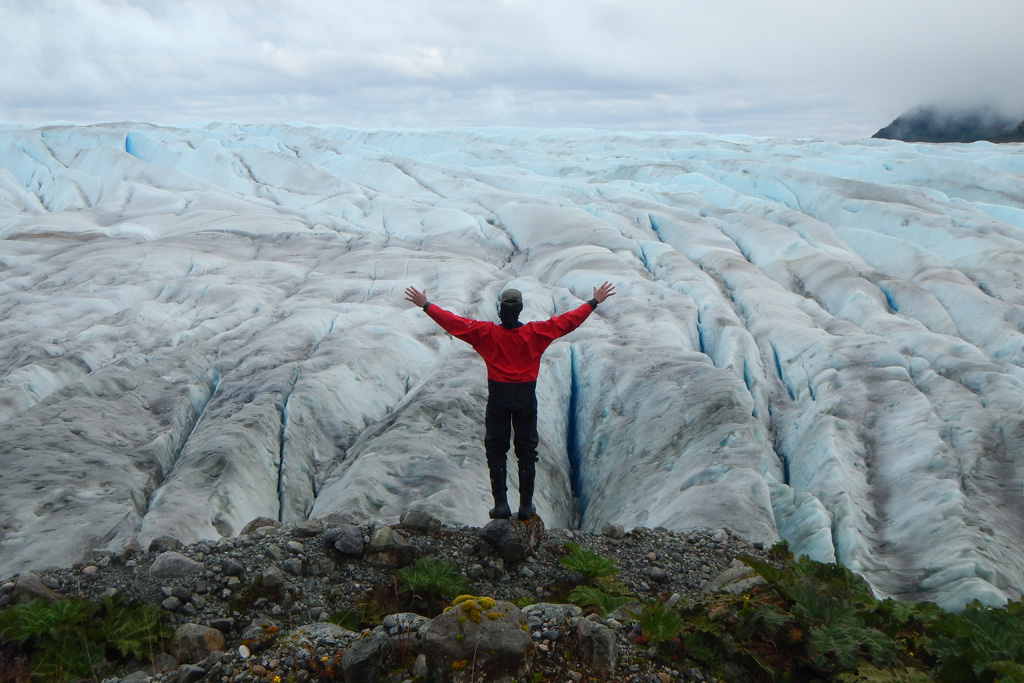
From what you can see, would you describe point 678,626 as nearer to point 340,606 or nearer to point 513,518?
point 513,518

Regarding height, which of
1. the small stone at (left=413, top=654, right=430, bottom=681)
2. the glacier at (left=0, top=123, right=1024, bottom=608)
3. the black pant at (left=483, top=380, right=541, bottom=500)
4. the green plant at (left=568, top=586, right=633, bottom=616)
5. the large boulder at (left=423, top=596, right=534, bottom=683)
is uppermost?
the black pant at (left=483, top=380, right=541, bottom=500)

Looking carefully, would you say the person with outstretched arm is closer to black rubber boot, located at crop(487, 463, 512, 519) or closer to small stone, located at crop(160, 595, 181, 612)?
black rubber boot, located at crop(487, 463, 512, 519)

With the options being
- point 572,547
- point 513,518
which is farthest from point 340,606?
point 572,547

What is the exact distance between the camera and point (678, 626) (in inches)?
184

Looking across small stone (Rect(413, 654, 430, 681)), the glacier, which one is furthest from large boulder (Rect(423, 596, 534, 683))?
the glacier

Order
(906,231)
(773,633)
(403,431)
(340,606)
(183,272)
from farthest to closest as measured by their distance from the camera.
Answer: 1. (906,231)
2. (183,272)
3. (403,431)
4. (340,606)
5. (773,633)

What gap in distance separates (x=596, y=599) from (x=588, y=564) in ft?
2.64

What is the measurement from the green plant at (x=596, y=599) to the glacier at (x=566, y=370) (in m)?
4.91

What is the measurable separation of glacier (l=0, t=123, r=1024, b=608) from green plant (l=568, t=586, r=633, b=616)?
4.91 metres

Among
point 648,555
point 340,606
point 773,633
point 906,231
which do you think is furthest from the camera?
point 906,231

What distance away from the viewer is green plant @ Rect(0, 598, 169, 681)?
4.82m

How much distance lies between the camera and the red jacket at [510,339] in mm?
5930

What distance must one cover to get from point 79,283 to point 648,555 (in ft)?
70.2

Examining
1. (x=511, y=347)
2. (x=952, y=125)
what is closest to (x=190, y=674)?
(x=511, y=347)
